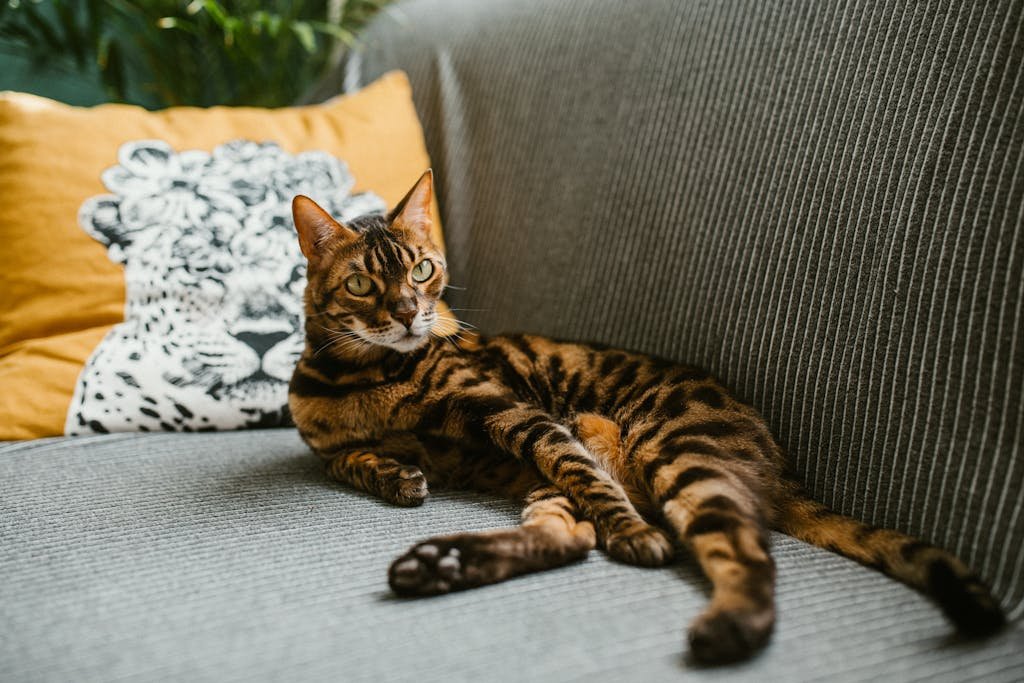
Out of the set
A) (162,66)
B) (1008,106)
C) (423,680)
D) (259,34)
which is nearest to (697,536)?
(423,680)

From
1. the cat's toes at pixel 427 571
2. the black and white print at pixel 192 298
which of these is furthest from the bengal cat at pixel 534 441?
the black and white print at pixel 192 298

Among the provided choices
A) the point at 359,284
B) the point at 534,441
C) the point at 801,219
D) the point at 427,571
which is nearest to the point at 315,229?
the point at 359,284

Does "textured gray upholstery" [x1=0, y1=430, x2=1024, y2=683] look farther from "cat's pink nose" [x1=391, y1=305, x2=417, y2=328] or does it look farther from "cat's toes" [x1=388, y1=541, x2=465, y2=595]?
"cat's pink nose" [x1=391, y1=305, x2=417, y2=328]

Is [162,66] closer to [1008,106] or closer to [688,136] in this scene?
[688,136]

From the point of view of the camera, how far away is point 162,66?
1906 mm

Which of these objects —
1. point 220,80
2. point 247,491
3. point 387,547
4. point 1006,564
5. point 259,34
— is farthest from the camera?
point 220,80

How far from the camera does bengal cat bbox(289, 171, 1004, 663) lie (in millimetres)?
738

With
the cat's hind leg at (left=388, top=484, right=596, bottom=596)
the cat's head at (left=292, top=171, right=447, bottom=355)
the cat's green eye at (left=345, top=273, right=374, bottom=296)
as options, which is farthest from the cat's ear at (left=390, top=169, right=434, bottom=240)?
the cat's hind leg at (left=388, top=484, right=596, bottom=596)

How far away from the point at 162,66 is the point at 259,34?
1.07 ft

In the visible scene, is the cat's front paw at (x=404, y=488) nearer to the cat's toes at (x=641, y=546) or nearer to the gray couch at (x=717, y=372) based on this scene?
the gray couch at (x=717, y=372)

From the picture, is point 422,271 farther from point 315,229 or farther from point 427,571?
point 427,571

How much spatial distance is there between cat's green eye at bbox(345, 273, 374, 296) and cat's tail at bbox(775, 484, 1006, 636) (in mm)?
655

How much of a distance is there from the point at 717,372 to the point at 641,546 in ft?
1.20

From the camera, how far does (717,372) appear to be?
3.48 ft
